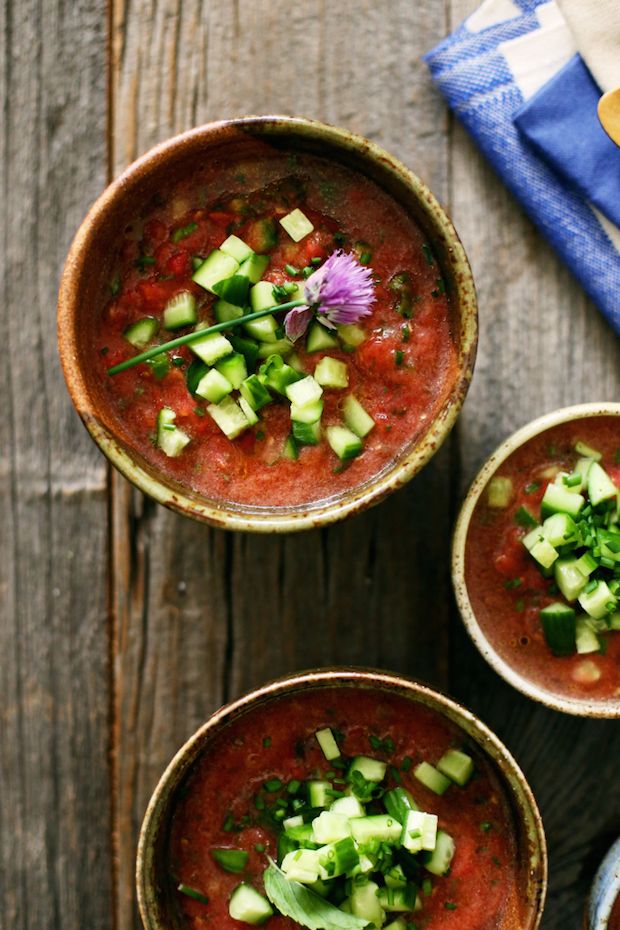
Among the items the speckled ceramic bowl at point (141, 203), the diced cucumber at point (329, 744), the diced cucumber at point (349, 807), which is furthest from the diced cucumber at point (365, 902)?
the speckled ceramic bowl at point (141, 203)

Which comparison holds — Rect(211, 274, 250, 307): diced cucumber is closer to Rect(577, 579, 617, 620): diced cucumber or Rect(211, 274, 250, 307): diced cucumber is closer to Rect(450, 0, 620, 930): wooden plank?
Rect(450, 0, 620, 930): wooden plank

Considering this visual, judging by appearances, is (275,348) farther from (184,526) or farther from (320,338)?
(184,526)

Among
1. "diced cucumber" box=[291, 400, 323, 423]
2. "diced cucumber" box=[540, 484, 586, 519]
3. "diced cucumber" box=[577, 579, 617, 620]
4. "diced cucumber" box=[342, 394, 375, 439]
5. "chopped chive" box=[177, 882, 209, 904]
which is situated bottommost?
"chopped chive" box=[177, 882, 209, 904]

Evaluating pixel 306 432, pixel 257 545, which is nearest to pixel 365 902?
pixel 257 545

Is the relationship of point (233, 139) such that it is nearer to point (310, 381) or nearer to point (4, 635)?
point (310, 381)

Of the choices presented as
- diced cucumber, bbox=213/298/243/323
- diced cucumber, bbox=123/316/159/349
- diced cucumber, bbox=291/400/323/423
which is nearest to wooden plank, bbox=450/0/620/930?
diced cucumber, bbox=291/400/323/423

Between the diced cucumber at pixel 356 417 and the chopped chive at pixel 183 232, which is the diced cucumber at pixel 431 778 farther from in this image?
the chopped chive at pixel 183 232
